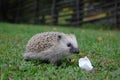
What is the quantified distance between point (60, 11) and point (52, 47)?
17.9m

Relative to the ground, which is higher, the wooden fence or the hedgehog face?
the wooden fence

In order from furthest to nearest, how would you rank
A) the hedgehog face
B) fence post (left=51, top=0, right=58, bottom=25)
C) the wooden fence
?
fence post (left=51, top=0, right=58, bottom=25), the wooden fence, the hedgehog face

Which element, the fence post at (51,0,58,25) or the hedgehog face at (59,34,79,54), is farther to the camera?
the fence post at (51,0,58,25)

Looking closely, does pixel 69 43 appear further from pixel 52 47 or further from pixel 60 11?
pixel 60 11

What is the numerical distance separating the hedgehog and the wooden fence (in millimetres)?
13396

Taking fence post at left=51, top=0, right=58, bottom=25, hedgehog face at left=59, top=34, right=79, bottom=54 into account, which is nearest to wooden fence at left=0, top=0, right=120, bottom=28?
fence post at left=51, top=0, right=58, bottom=25

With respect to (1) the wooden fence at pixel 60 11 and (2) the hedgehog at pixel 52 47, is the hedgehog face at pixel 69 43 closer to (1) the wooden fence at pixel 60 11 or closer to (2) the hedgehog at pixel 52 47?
(2) the hedgehog at pixel 52 47

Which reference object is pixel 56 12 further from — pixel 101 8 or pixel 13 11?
pixel 13 11

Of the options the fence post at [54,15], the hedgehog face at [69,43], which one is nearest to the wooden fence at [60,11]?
the fence post at [54,15]

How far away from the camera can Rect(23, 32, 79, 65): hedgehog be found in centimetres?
575

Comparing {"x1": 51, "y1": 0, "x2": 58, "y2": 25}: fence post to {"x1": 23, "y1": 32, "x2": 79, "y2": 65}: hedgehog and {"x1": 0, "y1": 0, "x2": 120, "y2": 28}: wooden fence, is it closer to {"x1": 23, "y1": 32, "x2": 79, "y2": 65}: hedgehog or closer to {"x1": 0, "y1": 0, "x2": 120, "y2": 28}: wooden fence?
{"x1": 0, "y1": 0, "x2": 120, "y2": 28}: wooden fence

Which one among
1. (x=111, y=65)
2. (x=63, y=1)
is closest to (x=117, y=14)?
(x=63, y=1)

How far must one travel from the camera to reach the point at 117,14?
19016mm

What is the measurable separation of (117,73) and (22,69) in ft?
4.81
